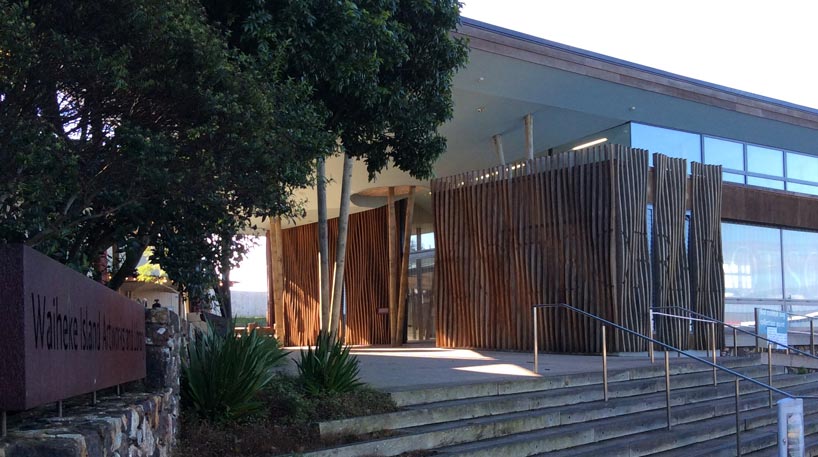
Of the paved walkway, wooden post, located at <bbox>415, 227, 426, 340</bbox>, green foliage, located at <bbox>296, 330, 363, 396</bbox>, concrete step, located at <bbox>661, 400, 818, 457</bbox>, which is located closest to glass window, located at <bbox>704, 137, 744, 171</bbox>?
the paved walkway

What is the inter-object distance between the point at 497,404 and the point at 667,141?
12041 mm

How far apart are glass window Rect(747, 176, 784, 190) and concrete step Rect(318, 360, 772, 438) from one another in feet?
31.9

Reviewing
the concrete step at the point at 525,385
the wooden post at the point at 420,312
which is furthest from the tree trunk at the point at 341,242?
the wooden post at the point at 420,312

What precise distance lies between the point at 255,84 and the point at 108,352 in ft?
10.6

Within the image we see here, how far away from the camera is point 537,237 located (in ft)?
49.1

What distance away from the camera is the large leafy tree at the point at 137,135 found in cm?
557

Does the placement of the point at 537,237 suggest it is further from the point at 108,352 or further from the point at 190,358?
the point at 108,352

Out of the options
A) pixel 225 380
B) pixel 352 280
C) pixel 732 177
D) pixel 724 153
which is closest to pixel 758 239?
pixel 732 177

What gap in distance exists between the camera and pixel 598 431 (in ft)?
28.3

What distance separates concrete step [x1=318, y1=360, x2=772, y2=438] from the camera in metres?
7.28

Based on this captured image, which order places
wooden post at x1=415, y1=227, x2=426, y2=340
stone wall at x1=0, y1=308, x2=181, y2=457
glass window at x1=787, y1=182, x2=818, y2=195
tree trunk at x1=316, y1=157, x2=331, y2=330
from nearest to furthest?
stone wall at x1=0, y1=308, x2=181, y2=457, tree trunk at x1=316, y1=157, x2=331, y2=330, glass window at x1=787, y1=182, x2=818, y2=195, wooden post at x1=415, y1=227, x2=426, y2=340

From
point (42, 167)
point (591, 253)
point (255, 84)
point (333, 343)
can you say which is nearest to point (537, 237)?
point (591, 253)

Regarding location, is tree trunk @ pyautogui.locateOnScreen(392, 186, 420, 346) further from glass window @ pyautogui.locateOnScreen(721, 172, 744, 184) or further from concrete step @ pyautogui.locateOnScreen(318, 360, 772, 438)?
concrete step @ pyautogui.locateOnScreen(318, 360, 772, 438)

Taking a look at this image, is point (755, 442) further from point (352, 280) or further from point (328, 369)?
point (352, 280)
